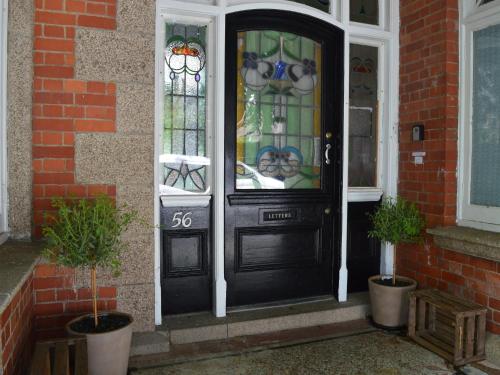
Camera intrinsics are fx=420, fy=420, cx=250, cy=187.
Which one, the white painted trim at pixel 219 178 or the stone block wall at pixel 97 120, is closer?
the stone block wall at pixel 97 120

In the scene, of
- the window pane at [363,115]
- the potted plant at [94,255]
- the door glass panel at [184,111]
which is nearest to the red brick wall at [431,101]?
the window pane at [363,115]

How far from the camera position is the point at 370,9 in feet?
12.5

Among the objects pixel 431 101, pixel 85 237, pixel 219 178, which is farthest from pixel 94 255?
pixel 431 101

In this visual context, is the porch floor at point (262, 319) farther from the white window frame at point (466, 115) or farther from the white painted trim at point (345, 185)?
the white window frame at point (466, 115)

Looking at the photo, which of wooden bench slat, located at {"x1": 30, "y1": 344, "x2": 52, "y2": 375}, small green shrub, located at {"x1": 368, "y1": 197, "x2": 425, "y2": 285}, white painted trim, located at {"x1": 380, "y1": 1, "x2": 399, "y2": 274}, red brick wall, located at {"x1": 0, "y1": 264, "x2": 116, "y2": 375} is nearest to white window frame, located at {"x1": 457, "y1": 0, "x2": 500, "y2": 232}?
small green shrub, located at {"x1": 368, "y1": 197, "x2": 425, "y2": 285}

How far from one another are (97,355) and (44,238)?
0.84m

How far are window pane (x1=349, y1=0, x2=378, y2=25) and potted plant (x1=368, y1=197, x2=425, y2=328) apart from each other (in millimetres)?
1631

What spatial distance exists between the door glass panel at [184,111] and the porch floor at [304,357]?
3.94 feet

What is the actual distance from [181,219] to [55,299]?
103 cm

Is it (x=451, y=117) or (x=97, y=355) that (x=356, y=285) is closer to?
(x=451, y=117)

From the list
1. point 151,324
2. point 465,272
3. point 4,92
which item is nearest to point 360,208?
point 465,272

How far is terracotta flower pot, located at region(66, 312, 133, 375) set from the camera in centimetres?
229

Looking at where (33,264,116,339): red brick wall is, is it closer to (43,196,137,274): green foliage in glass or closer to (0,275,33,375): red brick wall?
(0,275,33,375): red brick wall

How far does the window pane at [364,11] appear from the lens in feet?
12.3
